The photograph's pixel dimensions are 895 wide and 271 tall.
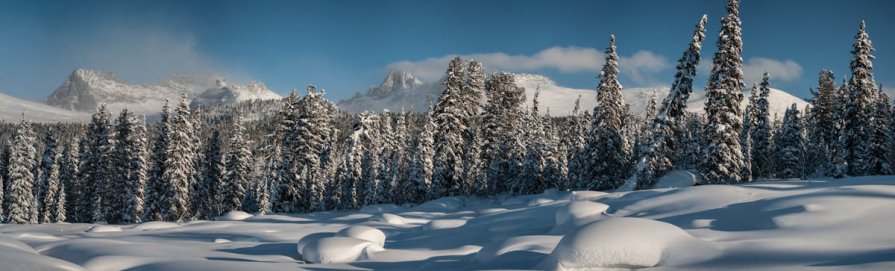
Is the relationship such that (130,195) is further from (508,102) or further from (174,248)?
(174,248)

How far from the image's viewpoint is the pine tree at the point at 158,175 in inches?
1778

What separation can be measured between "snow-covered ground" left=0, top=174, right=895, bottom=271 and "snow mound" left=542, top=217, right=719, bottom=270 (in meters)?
0.01

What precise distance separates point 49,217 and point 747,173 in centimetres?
6881

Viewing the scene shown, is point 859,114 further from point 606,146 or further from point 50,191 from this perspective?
point 50,191

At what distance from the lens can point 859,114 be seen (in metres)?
41.9

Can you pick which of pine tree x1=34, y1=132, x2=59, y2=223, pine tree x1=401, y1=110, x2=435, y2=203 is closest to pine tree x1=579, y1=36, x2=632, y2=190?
pine tree x1=401, y1=110, x2=435, y2=203

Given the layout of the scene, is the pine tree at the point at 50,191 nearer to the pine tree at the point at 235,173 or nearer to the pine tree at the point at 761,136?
the pine tree at the point at 235,173

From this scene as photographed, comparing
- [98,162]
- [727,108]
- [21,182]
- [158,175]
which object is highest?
[727,108]

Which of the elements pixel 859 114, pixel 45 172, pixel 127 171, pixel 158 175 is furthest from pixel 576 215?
pixel 45 172

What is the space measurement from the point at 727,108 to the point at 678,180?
5.34 metres

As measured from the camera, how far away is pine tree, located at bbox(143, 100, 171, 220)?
4516 centimetres

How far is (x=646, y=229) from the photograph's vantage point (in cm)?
764

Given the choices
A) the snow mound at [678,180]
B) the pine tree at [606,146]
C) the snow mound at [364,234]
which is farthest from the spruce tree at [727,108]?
the snow mound at [364,234]

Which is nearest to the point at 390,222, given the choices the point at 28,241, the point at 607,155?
the point at 28,241
